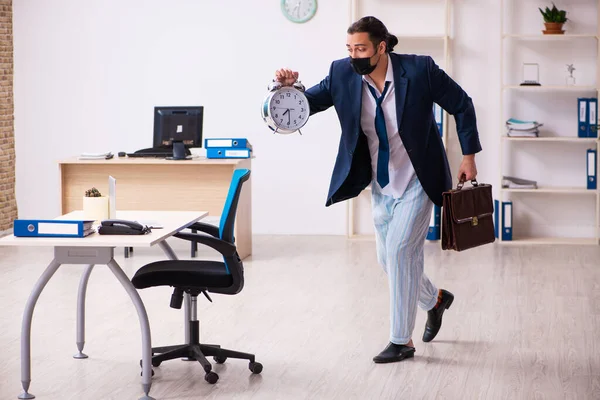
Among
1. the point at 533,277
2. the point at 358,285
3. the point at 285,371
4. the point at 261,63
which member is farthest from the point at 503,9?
the point at 285,371

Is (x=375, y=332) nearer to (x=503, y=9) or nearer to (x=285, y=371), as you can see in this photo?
(x=285, y=371)

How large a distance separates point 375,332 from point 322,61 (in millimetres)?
3819

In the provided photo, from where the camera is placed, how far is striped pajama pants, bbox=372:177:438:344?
391cm

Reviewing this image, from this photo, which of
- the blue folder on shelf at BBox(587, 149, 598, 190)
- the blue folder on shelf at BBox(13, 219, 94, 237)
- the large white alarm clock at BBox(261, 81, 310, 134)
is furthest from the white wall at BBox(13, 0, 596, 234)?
the blue folder on shelf at BBox(13, 219, 94, 237)

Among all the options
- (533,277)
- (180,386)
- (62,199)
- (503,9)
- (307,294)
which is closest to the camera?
(180,386)

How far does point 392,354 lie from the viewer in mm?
4070

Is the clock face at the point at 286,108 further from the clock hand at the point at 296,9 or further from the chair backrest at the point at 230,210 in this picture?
the clock hand at the point at 296,9

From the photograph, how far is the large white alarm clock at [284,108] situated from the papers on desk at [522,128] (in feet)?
13.4

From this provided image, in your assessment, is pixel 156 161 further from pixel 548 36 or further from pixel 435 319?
pixel 548 36

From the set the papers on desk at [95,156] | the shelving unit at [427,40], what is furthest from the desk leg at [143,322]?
the shelving unit at [427,40]

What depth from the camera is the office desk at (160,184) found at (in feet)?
22.1

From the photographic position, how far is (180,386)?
3.73 metres

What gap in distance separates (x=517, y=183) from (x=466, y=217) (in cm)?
388

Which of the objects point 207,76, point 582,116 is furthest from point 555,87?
point 207,76
